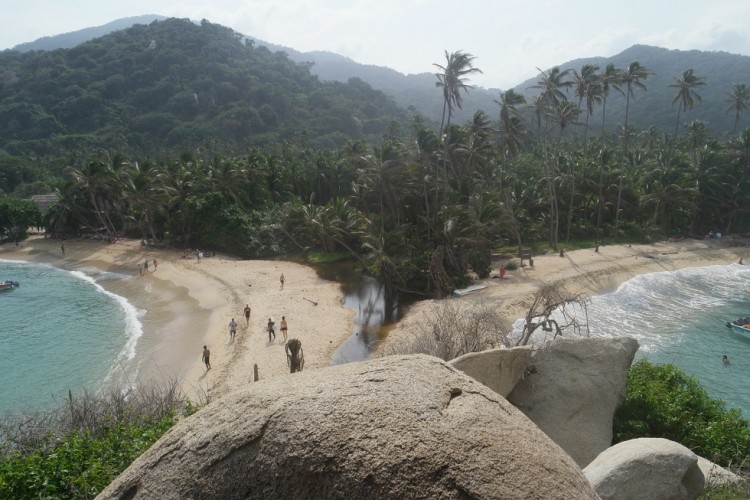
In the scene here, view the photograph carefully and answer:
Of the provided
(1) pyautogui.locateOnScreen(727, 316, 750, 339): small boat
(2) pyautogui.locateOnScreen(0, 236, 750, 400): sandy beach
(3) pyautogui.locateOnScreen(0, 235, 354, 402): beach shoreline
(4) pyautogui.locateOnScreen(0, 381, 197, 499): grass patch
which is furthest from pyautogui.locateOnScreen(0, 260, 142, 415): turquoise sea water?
(1) pyautogui.locateOnScreen(727, 316, 750, 339): small boat

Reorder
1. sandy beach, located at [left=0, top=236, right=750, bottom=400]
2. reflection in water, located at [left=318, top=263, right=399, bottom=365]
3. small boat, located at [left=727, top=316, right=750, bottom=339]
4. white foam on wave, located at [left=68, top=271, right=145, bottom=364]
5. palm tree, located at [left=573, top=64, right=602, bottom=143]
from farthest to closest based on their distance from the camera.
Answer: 1. palm tree, located at [left=573, top=64, right=602, bottom=143]
2. small boat, located at [left=727, top=316, right=750, bottom=339]
3. white foam on wave, located at [left=68, top=271, right=145, bottom=364]
4. reflection in water, located at [left=318, top=263, right=399, bottom=365]
5. sandy beach, located at [left=0, top=236, right=750, bottom=400]

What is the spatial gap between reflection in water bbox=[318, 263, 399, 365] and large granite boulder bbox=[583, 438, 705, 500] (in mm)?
14366

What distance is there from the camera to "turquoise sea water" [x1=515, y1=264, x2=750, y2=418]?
71.8 feet

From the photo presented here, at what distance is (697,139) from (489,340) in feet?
224

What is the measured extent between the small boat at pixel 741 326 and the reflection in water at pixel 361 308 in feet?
57.5

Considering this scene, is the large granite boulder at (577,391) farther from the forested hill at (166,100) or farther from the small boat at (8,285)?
the forested hill at (166,100)

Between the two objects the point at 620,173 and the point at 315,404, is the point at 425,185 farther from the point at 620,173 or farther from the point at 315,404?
the point at 315,404

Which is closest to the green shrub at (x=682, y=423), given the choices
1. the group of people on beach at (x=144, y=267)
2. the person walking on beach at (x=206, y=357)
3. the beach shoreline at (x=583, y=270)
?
the beach shoreline at (x=583, y=270)

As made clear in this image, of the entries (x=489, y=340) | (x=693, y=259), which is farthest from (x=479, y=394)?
(x=693, y=259)

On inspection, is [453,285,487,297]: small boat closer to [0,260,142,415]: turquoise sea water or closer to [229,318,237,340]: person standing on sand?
[229,318,237,340]: person standing on sand

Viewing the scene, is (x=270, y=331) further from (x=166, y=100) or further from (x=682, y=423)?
(x=166, y=100)

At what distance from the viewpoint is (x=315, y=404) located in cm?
308

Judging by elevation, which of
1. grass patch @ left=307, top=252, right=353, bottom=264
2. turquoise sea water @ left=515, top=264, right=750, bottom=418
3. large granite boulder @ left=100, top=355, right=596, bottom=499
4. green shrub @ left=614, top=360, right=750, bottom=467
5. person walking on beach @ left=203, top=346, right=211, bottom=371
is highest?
large granite boulder @ left=100, top=355, right=596, bottom=499

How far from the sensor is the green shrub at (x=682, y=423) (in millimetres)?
10033
